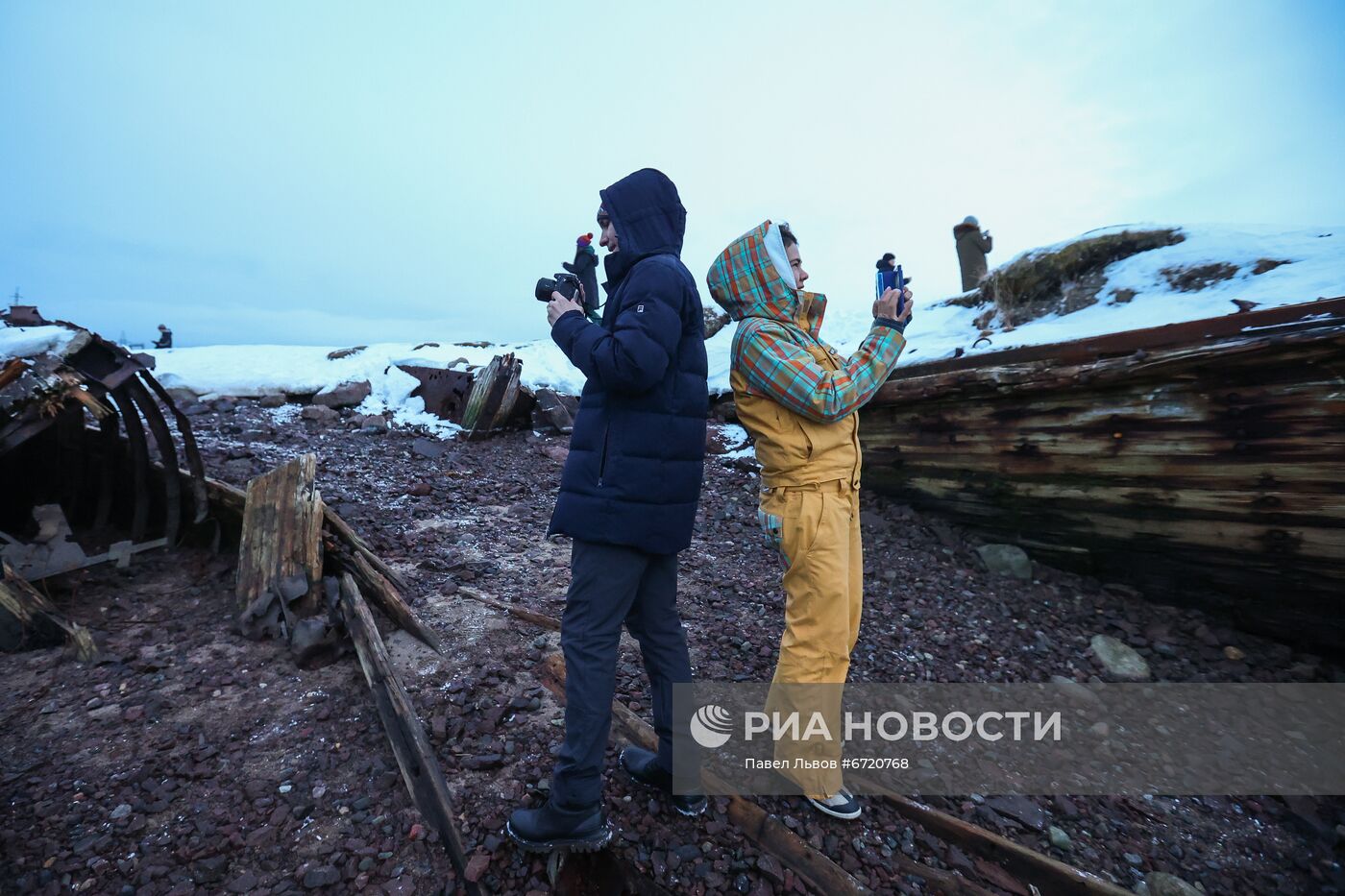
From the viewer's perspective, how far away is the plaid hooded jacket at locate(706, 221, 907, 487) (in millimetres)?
2307

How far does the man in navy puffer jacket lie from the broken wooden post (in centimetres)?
240

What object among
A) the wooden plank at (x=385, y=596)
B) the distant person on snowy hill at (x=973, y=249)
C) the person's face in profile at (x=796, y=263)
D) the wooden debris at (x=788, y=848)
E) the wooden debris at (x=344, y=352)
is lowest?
the wooden debris at (x=788, y=848)

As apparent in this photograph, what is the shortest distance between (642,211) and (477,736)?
7.69 feet

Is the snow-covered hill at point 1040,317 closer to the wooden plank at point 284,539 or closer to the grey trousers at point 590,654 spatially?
the grey trousers at point 590,654

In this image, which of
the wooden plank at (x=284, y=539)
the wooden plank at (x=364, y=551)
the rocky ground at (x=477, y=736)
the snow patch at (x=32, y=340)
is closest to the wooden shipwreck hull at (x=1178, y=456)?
the rocky ground at (x=477, y=736)

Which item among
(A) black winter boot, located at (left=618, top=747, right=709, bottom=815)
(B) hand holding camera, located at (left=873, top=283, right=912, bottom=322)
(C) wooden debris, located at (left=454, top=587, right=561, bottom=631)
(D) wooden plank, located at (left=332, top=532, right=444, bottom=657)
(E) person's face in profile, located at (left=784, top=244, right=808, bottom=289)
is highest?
(E) person's face in profile, located at (left=784, top=244, right=808, bottom=289)

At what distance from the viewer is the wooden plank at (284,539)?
3871 millimetres

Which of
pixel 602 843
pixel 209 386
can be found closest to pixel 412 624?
pixel 602 843

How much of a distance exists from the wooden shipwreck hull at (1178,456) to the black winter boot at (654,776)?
12.5ft

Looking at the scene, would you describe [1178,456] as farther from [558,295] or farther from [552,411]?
[552,411]

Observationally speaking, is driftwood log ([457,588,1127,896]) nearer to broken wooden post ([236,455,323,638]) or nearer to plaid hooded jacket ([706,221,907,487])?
plaid hooded jacket ([706,221,907,487])

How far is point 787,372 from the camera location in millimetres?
2303

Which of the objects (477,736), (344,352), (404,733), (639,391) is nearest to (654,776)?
(477,736)

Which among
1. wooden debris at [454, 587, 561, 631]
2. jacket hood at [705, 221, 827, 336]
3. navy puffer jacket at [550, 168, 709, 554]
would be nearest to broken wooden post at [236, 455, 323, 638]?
wooden debris at [454, 587, 561, 631]
